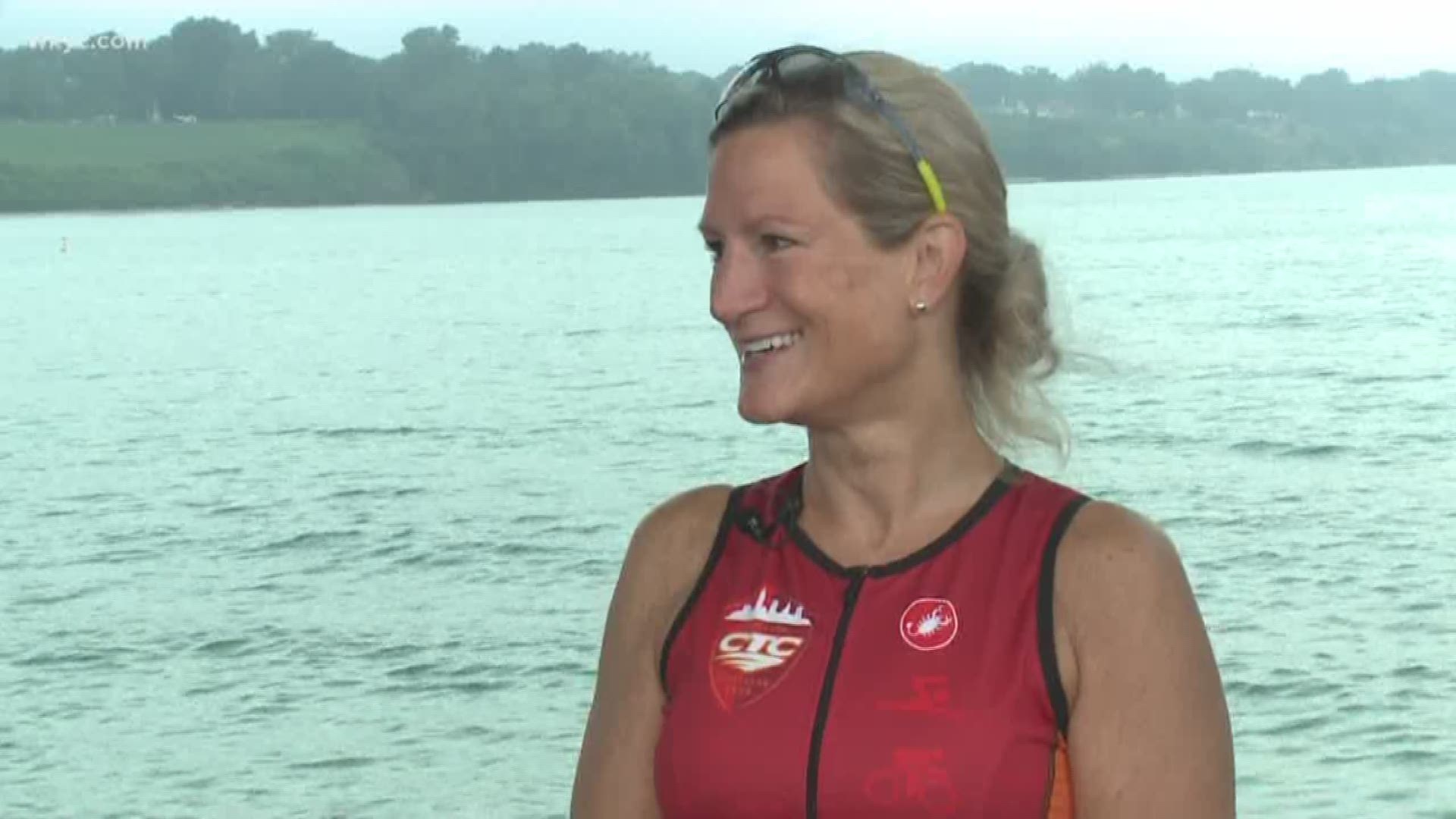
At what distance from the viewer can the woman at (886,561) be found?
2.51 metres

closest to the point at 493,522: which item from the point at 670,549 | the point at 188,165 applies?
the point at 670,549

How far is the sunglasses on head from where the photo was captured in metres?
2.60

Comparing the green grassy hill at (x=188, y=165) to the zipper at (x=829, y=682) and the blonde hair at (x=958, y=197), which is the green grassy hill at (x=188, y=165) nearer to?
the blonde hair at (x=958, y=197)

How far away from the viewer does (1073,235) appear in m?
102

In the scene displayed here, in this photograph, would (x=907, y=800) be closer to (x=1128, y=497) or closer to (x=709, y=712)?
(x=709, y=712)

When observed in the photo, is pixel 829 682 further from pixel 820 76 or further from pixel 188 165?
pixel 188 165

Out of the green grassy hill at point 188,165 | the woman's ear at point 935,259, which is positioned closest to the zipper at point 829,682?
the woman's ear at point 935,259

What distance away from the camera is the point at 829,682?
8.45 feet

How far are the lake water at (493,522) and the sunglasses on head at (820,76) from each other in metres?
0.37

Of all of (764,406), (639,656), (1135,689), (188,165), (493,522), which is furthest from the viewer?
(188,165)

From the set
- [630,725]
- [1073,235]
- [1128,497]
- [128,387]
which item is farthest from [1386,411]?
[1073,235]

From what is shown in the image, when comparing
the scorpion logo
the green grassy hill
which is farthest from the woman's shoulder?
the green grassy hill

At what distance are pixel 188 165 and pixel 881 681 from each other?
14129cm

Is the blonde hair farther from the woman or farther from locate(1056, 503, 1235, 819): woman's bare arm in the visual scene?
locate(1056, 503, 1235, 819): woman's bare arm
